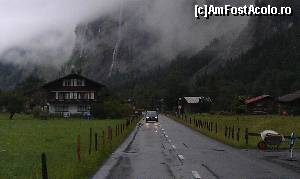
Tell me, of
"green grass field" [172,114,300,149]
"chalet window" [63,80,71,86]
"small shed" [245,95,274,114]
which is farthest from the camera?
"small shed" [245,95,274,114]

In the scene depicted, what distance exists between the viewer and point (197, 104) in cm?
16500

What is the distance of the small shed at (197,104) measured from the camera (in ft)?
497

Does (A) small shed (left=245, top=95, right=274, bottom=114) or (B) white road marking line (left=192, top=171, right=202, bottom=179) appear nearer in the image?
(B) white road marking line (left=192, top=171, right=202, bottom=179)

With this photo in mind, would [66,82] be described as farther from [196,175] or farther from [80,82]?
[196,175]

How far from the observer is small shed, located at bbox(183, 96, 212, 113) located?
15150 cm

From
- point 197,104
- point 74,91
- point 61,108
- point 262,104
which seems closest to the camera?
point 74,91

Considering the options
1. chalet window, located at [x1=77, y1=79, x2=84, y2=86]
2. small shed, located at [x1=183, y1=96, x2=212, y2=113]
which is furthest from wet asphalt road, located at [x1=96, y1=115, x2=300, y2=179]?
small shed, located at [x1=183, y1=96, x2=212, y2=113]

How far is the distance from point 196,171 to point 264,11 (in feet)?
73.8

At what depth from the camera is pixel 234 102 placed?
139 m

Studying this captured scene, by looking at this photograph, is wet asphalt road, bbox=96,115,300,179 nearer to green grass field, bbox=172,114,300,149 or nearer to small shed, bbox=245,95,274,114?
green grass field, bbox=172,114,300,149

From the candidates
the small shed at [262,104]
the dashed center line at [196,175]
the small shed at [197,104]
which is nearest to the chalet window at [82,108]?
the small shed at [197,104]

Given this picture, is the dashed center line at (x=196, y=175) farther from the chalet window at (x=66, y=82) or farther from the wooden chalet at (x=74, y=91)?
the chalet window at (x=66, y=82)

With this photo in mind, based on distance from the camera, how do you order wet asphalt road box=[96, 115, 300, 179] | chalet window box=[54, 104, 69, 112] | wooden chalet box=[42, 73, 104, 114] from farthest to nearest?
chalet window box=[54, 104, 69, 112] < wooden chalet box=[42, 73, 104, 114] < wet asphalt road box=[96, 115, 300, 179]

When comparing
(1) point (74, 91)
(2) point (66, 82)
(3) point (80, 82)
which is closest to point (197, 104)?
(3) point (80, 82)
